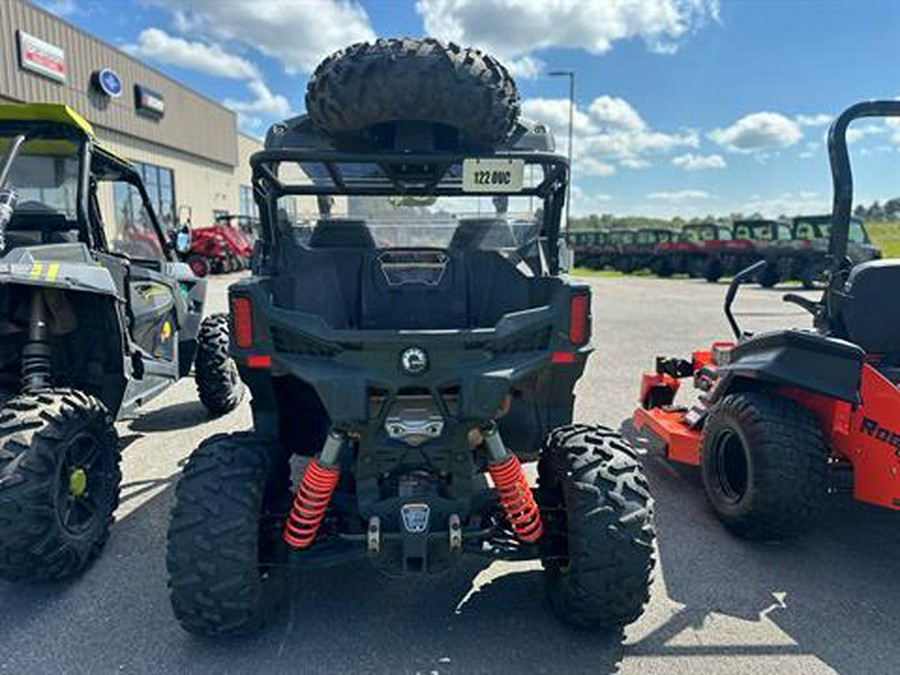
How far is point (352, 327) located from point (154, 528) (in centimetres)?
172

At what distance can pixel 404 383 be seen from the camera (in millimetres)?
2457

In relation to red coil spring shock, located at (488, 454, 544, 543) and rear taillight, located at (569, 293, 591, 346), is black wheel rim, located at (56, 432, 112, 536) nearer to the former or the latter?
red coil spring shock, located at (488, 454, 544, 543)

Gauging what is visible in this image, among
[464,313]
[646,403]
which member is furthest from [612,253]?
[464,313]

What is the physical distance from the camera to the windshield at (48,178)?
411cm

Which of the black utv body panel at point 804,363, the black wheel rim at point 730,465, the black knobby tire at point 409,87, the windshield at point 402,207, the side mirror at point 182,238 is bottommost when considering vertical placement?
the black wheel rim at point 730,465

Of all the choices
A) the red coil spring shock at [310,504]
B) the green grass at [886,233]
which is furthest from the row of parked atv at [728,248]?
the red coil spring shock at [310,504]

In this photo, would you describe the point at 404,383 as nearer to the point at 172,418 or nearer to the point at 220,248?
the point at 172,418

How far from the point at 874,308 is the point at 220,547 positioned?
3594 mm

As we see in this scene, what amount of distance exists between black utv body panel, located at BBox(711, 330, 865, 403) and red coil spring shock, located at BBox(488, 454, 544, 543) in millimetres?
1616

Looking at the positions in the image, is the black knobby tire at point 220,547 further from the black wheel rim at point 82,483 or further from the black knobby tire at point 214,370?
the black knobby tire at point 214,370

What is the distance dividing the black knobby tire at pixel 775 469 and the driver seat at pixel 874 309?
63 centimetres

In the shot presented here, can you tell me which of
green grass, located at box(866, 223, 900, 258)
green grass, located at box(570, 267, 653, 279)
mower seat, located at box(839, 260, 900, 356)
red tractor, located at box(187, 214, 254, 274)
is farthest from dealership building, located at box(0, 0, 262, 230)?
green grass, located at box(866, 223, 900, 258)

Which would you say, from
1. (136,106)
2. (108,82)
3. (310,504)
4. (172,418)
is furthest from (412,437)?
(136,106)

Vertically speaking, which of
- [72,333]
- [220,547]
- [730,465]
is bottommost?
[730,465]
